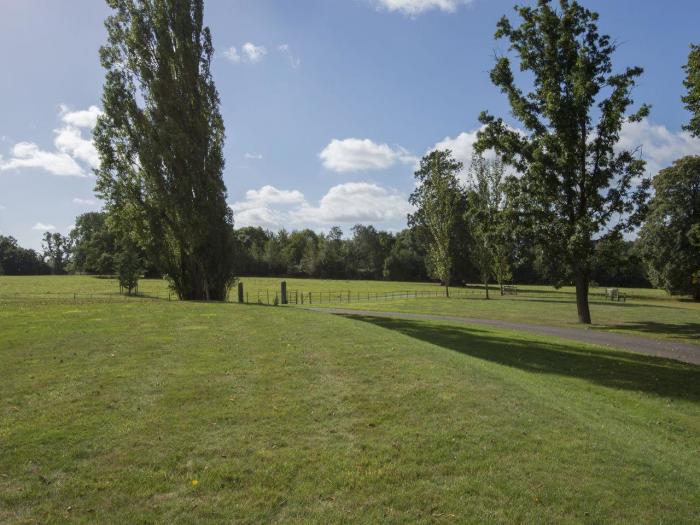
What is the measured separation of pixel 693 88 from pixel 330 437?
81.0 feet

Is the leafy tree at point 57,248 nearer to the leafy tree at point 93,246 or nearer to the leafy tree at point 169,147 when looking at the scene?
the leafy tree at point 93,246

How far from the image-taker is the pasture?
531 cm

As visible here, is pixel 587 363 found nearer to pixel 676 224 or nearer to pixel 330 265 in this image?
pixel 676 224

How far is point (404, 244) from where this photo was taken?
357 ft

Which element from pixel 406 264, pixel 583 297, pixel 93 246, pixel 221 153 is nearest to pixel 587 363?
pixel 583 297

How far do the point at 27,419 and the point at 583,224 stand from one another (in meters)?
25.3

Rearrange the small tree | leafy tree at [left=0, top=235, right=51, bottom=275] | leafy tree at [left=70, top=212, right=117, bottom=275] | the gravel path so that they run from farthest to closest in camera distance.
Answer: leafy tree at [left=0, top=235, right=51, bottom=275] < leafy tree at [left=70, top=212, right=117, bottom=275] < the small tree < the gravel path

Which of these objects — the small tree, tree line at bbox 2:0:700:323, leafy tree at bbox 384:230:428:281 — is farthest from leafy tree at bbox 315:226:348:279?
tree line at bbox 2:0:700:323

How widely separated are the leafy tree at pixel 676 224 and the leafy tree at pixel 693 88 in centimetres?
3231

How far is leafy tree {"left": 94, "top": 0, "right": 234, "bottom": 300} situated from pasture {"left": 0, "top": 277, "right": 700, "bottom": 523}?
62.2 ft

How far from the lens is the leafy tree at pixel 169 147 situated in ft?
102

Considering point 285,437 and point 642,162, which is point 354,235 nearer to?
point 642,162

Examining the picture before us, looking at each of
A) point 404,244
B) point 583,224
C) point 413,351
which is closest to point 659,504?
point 413,351

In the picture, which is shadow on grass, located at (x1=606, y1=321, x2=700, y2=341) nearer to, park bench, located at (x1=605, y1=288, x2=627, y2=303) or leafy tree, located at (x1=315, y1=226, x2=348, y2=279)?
park bench, located at (x1=605, y1=288, x2=627, y2=303)
